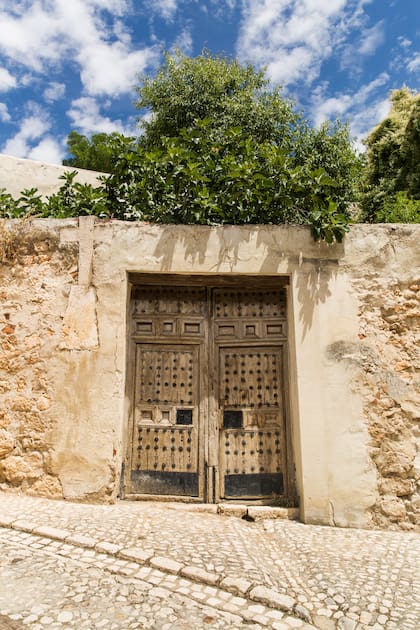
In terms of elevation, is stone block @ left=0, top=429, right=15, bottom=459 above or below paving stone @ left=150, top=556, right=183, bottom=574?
above

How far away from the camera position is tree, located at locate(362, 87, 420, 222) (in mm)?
13133

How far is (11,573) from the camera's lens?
8.34 feet

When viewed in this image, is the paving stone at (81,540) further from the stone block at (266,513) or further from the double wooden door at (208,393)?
the stone block at (266,513)

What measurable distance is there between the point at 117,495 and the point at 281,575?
175 cm

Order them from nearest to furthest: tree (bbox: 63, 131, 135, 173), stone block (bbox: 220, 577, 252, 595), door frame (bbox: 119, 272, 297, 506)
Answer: stone block (bbox: 220, 577, 252, 595) → door frame (bbox: 119, 272, 297, 506) → tree (bbox: 63, 131, 135, 173)

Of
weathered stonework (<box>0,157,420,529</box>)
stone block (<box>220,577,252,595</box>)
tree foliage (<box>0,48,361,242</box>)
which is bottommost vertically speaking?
stone block (<box>220,577,252,595</box>)

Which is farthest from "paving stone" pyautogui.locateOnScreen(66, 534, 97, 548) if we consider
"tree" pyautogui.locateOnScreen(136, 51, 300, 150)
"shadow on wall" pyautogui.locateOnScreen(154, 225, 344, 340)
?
"tree" pyautogui.locateOnScreen(136, 51, 300, 150)

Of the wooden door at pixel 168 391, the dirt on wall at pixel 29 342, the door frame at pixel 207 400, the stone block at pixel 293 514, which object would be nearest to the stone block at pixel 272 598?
the stone block at pixel 293 514

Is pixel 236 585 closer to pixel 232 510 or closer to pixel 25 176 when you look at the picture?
pixel 232 510

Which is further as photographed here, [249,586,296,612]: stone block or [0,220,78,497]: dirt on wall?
[0,220,78,497]: dirt on wall

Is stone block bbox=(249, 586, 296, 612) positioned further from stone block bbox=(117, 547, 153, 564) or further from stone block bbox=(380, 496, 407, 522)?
stone block bbox=(380, 496, 407, 522)

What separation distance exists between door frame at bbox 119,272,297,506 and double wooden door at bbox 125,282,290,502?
0.01m

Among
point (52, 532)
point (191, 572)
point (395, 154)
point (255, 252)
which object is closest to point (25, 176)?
point (255, 252)

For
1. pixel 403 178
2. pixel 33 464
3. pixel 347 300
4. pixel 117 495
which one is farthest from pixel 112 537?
pixel 403 178
